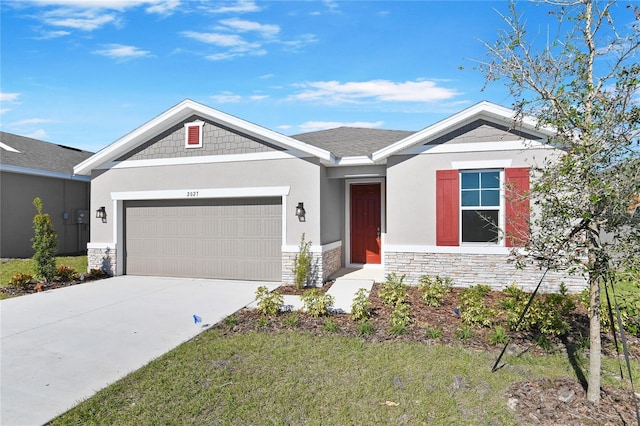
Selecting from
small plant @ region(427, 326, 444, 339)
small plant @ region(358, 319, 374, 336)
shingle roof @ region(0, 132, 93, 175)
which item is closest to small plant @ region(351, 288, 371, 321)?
small plant @ region(358, 319, 374, 336)

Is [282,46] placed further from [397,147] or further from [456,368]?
[456,368]

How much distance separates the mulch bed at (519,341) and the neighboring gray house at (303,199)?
4.11ft

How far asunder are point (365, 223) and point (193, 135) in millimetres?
5568

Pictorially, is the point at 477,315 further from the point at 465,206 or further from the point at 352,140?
the point at 352,140

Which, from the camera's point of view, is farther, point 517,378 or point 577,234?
point 517,378

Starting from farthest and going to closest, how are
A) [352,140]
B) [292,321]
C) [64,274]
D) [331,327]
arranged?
1. [352,140]
2. [64,274]
3. [292,321]
4. [331,327]

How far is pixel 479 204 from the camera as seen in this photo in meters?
8.26

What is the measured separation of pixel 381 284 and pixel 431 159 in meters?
3.27

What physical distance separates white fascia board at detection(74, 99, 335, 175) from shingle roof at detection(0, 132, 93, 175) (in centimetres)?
439

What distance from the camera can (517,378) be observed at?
389cm

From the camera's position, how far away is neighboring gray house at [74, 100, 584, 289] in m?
8.20

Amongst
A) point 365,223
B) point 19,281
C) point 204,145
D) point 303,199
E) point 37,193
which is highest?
point 204,145

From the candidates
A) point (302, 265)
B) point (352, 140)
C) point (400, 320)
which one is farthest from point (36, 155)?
point (400, 320)

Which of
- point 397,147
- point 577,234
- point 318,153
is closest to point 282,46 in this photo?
point 318,153
